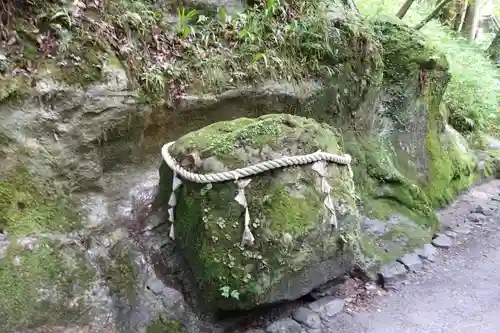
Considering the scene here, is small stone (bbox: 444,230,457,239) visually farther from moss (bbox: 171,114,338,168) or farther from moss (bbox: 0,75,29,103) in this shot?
moss (bbox: 0,75,29,103)

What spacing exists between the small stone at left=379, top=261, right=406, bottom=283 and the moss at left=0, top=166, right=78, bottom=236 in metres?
2.68

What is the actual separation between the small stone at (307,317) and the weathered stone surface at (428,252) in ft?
5.15

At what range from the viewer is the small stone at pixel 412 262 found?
4.42m

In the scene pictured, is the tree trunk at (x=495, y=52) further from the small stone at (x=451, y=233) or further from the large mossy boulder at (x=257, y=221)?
the large mossy boulder at (x=257, y=221)

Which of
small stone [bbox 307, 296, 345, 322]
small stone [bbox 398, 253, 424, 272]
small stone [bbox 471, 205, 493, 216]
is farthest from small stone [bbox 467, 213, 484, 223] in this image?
small stone [bbox 307, 296, 345, 322]

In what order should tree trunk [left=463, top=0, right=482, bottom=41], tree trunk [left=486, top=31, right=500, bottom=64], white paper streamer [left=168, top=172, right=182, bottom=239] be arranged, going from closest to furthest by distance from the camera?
1. white paper streamer [left=168, top=172, right=182, bottom=239]
2. tree trunk [left=486, top=31, right=500, bottom=64]
3. tree trunk [left=463, top=0, right=482, bottom=41]

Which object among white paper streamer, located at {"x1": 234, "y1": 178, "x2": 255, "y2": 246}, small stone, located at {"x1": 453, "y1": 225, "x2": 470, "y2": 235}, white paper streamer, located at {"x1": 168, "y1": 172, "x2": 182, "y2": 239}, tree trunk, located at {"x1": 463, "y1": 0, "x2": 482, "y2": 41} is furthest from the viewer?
tree trunk, located at {"x1": 463, "y1": 0, "x2": 482, "y2": 41}

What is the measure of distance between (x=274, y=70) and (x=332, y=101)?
0.83 meters

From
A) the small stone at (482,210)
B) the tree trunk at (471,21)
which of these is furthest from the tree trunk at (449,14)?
the small stone at (482,210)

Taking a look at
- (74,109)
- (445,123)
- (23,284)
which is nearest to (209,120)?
(74,109)

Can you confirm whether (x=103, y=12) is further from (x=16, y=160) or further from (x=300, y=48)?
(x=300, y=48)

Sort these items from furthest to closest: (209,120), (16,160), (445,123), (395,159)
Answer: (445,123), (395,159), (209,120), (16,160)

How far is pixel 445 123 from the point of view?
6785mm

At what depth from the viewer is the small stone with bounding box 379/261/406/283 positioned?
13.8 feet
